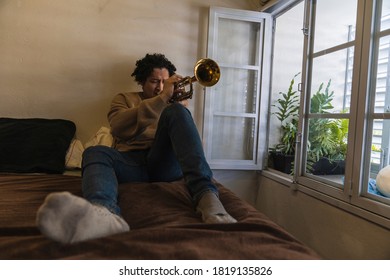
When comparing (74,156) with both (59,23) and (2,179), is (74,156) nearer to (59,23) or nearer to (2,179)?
(2,179)

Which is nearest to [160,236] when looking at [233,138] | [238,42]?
[233,138]

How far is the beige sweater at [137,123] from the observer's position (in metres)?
1.53

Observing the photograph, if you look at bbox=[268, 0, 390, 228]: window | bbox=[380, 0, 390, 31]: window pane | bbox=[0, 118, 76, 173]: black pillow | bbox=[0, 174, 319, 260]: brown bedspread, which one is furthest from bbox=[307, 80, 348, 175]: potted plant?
bbox=[0, 118, 76, 173]: black pillow

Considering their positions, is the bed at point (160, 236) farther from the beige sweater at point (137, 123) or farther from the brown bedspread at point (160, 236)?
the beige sweater at point (137, 123)

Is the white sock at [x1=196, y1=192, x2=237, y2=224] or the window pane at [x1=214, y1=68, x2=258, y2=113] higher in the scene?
the window pane at [x1=214, y1=68, x2=258, y2=113]

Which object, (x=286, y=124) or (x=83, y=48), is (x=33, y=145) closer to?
(x=83, y=48)

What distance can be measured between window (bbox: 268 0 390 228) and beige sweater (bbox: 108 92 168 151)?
927 mm

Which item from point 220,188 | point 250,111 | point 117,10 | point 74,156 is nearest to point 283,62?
point 250,111

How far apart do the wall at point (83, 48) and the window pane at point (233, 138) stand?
49 centimetres

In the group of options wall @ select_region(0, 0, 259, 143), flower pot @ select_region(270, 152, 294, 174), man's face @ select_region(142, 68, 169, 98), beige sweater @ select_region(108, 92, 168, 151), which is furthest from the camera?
flower pot @ select_region(270, 152, 294, 174)

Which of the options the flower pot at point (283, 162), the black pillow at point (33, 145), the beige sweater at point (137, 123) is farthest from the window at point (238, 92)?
the black pillow at point (33, 145)

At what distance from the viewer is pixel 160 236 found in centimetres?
81

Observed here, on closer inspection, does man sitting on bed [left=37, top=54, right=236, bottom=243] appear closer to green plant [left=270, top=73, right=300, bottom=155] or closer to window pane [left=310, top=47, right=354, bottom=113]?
window pane [left=310, top=47, right=354, bottom=113]

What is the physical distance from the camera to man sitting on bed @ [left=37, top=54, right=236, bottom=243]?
28.8 inches
